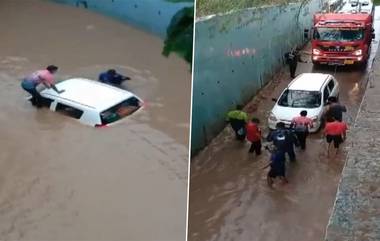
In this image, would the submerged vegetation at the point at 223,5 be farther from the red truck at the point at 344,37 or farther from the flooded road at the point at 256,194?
the flooded road at the point at 256,194

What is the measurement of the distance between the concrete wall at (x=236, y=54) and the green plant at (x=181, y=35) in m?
0.08

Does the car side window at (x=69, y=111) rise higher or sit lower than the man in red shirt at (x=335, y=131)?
higher

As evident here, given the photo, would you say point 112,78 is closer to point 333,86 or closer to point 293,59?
point 293,59

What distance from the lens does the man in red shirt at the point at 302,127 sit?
3012 millimetres

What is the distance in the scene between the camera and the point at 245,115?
308cm

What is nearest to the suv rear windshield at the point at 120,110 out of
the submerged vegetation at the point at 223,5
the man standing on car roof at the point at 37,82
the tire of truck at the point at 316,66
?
the man standing on car roof at the point at 37,82

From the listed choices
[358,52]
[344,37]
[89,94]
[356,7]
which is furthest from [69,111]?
[356,7]

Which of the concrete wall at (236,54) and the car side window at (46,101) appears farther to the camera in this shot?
the concrete wall at (236,54)

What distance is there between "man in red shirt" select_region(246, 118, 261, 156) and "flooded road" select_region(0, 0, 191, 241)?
0.51 meters

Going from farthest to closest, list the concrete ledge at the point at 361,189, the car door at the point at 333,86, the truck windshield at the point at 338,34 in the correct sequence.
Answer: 1. the truck windshield at the point at 338,34
2. the car door at the point at 333,86
3. the concrete ledge at the point at 361,189

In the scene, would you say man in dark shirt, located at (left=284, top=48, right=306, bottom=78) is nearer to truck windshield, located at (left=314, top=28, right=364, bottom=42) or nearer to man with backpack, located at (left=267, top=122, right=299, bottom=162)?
truck windshield, located at (left=314, top=28, right=364, bottom=42)

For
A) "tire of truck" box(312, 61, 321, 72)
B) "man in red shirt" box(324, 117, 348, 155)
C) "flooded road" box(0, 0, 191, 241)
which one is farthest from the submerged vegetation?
"man in red shirt" box(324, 117, 348, 155)

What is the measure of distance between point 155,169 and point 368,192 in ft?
3.67

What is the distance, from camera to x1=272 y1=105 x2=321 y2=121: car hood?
3.09 metres
